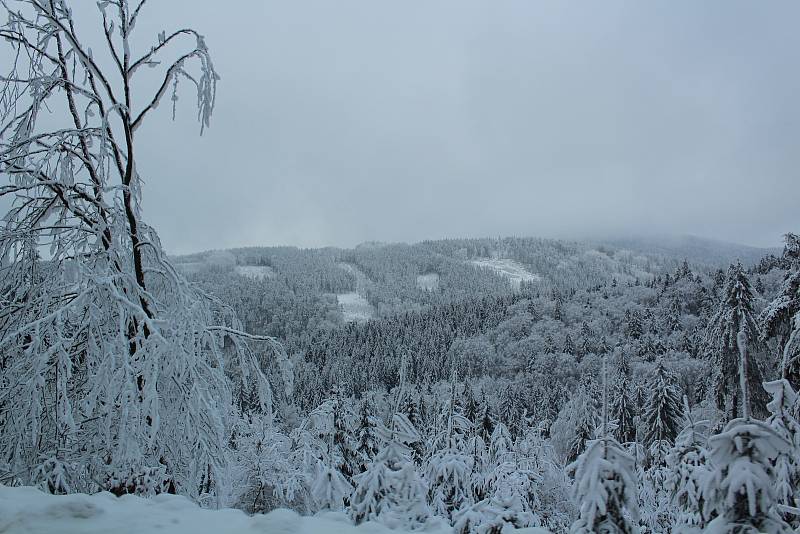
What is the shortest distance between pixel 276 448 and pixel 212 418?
10.2 meters

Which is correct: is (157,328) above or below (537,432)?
above

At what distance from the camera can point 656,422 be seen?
25.6m

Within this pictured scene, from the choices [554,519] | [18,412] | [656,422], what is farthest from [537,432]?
[18,412]

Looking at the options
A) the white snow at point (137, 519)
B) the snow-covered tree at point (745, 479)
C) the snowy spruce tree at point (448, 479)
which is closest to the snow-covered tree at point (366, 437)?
the snowy spruce tree at point (448, 479)

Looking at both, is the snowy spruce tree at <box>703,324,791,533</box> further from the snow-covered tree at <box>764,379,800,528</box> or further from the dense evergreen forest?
the snow-covered tree at <box>764,379,800,528</box>

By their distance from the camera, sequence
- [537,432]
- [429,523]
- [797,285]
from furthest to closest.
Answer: [537,432] → [797,285] → [429,523]

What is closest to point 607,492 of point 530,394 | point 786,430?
point 786,430

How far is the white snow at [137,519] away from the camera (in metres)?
3.60

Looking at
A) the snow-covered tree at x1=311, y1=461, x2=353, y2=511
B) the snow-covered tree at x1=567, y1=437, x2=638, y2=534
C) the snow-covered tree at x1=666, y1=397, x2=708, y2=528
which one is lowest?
the snow-covered tree at x1=311, y1=461, x2=353, y2=511

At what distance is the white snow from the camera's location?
360 cm

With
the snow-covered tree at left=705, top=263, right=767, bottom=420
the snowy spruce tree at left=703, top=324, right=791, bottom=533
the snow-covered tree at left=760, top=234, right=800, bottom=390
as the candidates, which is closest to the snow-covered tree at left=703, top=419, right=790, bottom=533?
Answer: the snowy spruce tree at left=703, top=324, right=791, bottom=533

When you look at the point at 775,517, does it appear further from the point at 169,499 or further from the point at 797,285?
the point at 797,285

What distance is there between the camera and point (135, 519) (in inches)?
150

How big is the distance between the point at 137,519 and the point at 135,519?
0.02m
